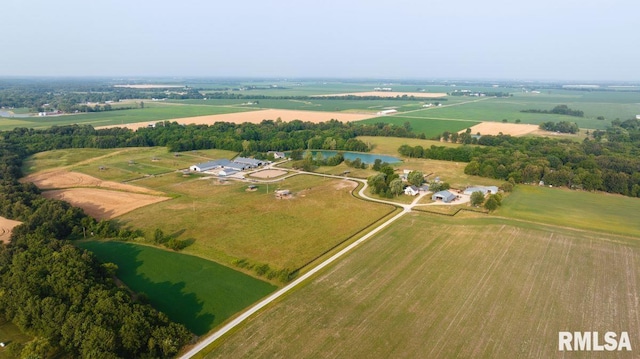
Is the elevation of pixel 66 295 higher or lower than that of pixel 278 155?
lower

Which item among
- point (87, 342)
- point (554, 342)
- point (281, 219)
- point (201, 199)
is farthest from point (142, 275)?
point (554, 342)

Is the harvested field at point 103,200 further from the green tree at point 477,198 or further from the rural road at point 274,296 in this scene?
the green tree at point 477,198

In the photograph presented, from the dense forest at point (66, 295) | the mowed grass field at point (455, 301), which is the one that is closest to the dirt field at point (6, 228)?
the dense forest at point (66, 295)

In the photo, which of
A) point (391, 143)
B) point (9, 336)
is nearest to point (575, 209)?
point (391, 143)

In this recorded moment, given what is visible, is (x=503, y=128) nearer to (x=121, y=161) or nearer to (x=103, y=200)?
(x=121, y=161)

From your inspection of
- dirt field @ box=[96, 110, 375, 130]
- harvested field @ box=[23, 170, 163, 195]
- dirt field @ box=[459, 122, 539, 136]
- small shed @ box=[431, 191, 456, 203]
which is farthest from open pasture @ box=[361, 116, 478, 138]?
harvested field @ box=[23, 170, 163, 195]
